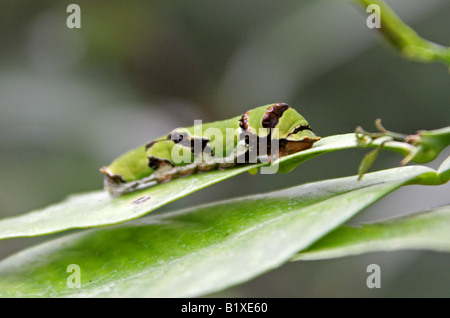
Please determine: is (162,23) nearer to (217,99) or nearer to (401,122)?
(217,99)

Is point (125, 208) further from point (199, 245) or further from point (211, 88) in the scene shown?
point (211, 88)

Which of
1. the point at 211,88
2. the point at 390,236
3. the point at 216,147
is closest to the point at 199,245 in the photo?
the point at 390,236

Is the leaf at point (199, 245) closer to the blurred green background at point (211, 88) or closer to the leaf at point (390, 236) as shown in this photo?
the leaf at point (390, 236)

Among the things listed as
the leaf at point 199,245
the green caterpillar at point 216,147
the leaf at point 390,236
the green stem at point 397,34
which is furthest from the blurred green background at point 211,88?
the green stem at point 397,34

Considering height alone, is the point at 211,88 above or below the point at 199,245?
above

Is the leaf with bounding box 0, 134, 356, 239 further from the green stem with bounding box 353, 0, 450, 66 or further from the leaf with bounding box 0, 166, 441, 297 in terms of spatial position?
the green stem with bounding box 353, 0, 450, 66

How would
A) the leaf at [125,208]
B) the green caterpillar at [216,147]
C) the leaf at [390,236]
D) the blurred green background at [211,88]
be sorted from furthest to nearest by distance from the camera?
the blurred green background at [211,88] < the green caterpillar at [216,147] < the leaf at [125,208] < the leaf at [390,236]
